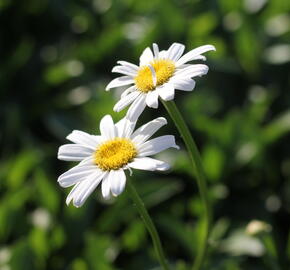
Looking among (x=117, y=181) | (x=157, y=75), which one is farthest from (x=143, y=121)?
(x=117, y=181)

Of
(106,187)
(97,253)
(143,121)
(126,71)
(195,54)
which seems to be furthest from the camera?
(143,121)

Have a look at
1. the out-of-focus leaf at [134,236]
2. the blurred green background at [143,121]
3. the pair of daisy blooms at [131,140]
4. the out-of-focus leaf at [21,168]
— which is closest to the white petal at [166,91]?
the pair of daisy blooms at [131,140]

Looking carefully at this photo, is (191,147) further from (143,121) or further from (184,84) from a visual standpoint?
(143,121)

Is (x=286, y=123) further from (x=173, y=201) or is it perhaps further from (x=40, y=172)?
(x=40, y=172)

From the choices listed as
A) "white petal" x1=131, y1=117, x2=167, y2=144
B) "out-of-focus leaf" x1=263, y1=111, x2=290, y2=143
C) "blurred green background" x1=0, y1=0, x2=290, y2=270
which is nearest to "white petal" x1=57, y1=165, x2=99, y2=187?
"white petal" x1=131, y1=117, x2=167, y2=144

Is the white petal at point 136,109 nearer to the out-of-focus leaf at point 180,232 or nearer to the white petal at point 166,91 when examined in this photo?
the white petal at point 166,91

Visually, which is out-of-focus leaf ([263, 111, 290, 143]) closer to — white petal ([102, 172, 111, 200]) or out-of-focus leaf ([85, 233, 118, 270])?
out-of-focus leaf ([85, 233, 118, 270])
